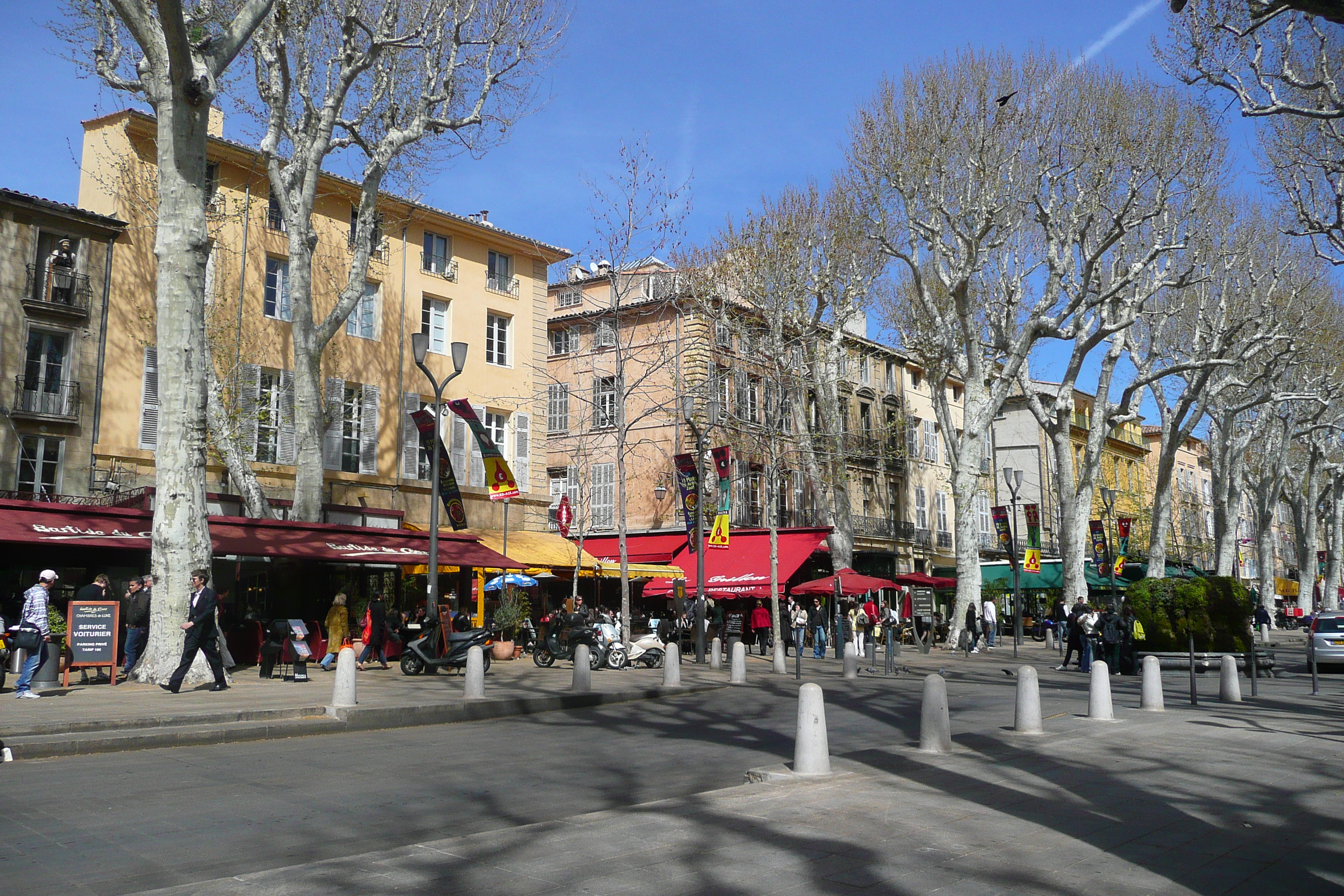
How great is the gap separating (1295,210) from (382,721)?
21.5 meters

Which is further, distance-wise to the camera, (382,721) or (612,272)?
(612,272)

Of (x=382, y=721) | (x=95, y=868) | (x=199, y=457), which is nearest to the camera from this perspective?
(x=95, y=868)

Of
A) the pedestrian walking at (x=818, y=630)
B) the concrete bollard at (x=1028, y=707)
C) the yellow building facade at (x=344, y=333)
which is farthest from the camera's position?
the pedestrian walking at (x=818, y=630)

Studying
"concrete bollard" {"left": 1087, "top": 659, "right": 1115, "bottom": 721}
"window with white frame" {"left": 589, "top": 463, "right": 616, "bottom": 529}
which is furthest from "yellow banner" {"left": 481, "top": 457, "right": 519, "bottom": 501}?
"window with white frame" {"left": 589, "top": 463, "right": 616, "bottom": 529}

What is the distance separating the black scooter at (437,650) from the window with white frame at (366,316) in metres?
11.2

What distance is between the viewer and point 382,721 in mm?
11836

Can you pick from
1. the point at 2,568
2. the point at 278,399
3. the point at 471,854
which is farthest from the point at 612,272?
the point at 471,854

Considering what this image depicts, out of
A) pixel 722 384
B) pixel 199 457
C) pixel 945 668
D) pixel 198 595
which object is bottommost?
pixel 945 668

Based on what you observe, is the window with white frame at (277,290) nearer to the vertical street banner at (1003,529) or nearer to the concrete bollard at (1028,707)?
the concrete bollard at (1028,707)

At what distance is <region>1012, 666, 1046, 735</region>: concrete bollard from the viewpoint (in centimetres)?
1032

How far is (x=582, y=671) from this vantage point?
14.8 m

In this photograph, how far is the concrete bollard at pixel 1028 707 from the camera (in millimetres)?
10320

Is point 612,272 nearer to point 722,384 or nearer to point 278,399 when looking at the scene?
point 278,399

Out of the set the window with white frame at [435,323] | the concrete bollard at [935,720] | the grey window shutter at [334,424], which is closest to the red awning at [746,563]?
the window with white frame at [435,323]
